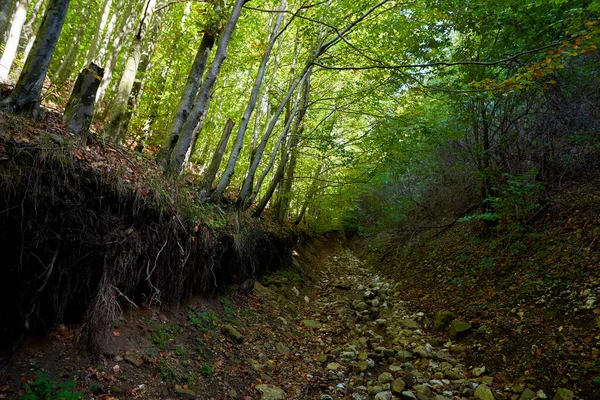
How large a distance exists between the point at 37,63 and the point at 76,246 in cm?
225

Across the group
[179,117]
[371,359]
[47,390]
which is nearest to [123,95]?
[179,117]

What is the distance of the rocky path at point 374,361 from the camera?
4203 millimetres

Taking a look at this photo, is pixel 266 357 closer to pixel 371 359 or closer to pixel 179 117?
pixel 371 359

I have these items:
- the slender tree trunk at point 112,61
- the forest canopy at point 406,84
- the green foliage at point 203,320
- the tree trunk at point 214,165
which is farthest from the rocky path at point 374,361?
the slender tree trunk at point 112,61

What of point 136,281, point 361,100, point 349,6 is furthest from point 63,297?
point 361,100

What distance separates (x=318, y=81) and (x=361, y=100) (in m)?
3.29

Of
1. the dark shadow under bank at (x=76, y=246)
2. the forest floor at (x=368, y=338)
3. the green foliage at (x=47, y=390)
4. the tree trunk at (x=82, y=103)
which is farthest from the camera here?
the tree trunk at (x=82, y=103)

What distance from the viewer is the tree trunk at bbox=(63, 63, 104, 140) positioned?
12.6 ft

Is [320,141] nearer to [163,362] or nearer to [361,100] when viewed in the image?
[361,100]

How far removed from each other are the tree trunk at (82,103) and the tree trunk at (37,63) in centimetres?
36

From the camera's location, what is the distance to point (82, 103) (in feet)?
13.0

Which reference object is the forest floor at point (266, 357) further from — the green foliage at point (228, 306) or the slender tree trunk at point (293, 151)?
the slender tree trunk at point (293, 151)

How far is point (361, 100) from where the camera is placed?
34.0 ft

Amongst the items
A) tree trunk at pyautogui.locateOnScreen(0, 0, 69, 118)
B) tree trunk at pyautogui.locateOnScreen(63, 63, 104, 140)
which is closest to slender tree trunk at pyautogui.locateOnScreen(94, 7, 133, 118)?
tree trunk at pyautogui.locateOnScreen(63, 63, 104, 140)
